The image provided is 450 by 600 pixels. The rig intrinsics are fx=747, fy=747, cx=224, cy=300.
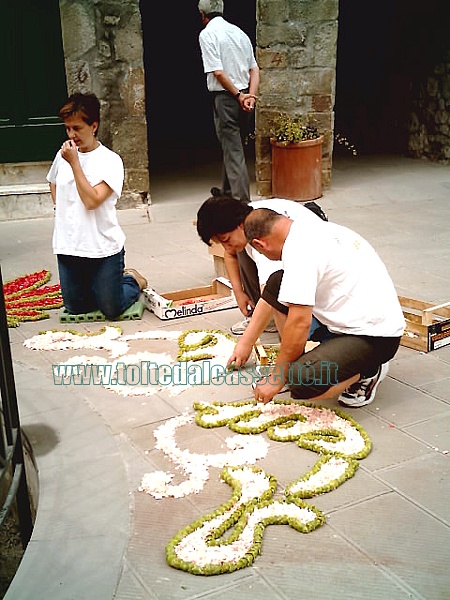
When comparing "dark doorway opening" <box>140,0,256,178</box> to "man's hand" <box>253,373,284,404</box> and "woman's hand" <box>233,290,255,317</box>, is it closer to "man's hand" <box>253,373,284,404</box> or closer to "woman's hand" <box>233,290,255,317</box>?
"woman's hand" <box>233,290,255,317</box>

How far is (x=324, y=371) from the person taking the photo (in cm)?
309

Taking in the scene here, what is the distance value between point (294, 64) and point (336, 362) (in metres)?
5.25

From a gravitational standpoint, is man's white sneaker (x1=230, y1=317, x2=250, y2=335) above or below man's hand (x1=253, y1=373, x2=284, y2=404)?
below

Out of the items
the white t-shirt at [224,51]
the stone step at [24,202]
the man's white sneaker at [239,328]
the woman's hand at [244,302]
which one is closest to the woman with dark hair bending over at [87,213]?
the man's white sneaker at [239,328]

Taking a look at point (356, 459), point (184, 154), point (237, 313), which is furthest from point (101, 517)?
point (184, 154)

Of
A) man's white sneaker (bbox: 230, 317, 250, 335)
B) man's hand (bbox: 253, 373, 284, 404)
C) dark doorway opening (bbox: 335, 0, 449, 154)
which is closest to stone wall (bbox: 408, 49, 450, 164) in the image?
dark doorway opening (bbox: 335, 0, 449, 154)

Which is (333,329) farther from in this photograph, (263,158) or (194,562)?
(263,158)

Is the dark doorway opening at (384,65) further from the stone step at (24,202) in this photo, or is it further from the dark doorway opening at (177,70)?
the stone step at (24,202)

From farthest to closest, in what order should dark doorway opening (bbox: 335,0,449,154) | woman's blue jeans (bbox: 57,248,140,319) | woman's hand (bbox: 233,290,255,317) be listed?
dark doorway opening (bbox: 335,0,449,154) → woman's blue jeans (bbox: 57,248,140,319) → woman's hand (bbox: 233,290,255,317)

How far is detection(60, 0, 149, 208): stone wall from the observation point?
22.8 feet

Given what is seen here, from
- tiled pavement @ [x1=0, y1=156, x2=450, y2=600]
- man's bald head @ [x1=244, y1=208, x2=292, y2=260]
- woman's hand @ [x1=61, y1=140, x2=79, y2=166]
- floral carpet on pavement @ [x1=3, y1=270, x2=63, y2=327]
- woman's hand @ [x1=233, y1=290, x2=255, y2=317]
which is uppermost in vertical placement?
woman's hand @ [x1=61, y1=140, x2=79, y2=166]

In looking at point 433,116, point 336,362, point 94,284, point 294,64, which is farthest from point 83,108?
point 433,116

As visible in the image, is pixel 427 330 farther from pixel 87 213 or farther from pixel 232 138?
pixel 232 138

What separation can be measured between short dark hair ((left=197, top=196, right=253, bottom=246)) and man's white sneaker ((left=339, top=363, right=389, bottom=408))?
91cm
